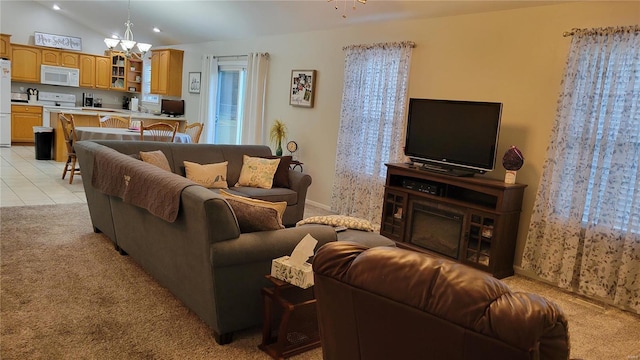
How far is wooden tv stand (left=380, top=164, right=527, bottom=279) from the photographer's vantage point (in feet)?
13.3

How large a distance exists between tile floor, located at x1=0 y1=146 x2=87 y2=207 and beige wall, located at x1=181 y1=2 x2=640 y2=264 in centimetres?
340

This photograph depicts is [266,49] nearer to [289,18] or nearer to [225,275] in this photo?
[289,18]

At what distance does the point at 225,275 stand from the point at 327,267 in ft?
4.13

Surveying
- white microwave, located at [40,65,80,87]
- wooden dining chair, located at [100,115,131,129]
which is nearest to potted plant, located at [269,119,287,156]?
wooden dining chair, located at [100,115,131,129]

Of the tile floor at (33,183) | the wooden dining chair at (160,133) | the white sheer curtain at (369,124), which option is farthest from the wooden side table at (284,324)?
the wooden dining chair at (160,133)

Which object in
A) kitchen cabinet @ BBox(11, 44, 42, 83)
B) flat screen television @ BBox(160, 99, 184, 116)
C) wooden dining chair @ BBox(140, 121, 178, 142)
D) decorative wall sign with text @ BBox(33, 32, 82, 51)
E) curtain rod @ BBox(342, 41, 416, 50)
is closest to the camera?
curtain rod @ BBox(342, 41, 416, 50)

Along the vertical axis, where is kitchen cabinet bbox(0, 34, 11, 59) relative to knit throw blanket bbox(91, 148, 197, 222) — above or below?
above

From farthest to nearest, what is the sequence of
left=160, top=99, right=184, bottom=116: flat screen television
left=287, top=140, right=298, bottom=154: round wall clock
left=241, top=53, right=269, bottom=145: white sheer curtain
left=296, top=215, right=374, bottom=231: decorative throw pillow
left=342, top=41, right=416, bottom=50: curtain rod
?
left=160, top=99, right=184, bottom=116: flat screen television → left=241, top=53, right=269, bottom=145: white sheer curtain → left=287, top=140, right=298, bottom=154: round wall clock → left=342, top=41, right=416, bottom=50: curtain rod → left=296, top=215, right=374, bottom=231: decorative throw pillow

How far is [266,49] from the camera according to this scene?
7344mm

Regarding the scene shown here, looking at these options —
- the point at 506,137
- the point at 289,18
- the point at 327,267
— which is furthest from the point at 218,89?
the point at 327,267

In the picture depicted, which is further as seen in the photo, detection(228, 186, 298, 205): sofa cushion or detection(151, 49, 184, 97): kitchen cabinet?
detection(151, 49, 184, 97): kitchen cabinet

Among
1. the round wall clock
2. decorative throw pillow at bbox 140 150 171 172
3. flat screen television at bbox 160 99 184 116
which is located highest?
flat screen television at bbox 160 99 184 116

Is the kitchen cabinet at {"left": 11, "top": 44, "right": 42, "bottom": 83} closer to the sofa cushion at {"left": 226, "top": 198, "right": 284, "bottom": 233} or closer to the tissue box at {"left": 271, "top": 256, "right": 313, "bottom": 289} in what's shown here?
the sofa cushion at {"left": 226, "top": 198, "right": 284, "bottom": 233}

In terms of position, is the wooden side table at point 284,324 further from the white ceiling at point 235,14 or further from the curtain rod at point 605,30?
the white ceiling at point 235,14
